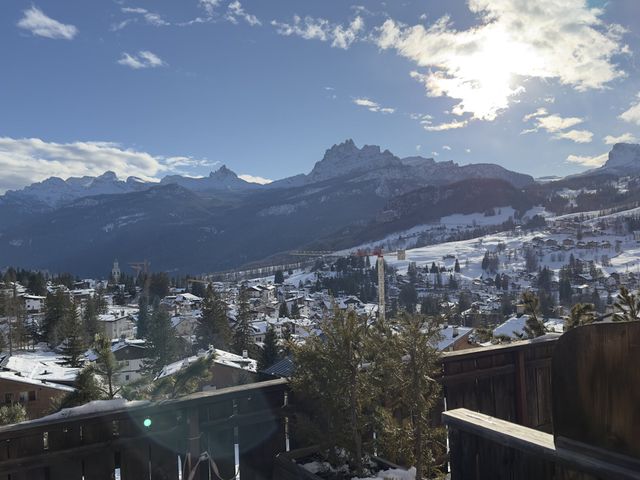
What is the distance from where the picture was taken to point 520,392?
16.1 feet

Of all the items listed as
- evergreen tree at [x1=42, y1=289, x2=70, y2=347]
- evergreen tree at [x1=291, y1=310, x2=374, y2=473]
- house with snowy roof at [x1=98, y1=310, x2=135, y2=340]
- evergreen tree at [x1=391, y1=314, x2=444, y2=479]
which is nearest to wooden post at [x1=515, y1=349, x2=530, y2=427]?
evergreen tree at [x1=391, y1=314, x2=444, y2=479]

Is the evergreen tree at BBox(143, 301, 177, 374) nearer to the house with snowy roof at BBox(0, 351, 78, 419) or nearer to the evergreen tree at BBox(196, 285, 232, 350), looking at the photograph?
the house with snowy roof at BBox(0, 351, 78, 419)

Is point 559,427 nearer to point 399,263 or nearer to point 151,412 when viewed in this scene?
point 151,412

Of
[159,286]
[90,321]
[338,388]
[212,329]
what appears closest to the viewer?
[338,388]

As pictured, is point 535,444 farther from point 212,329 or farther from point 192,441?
point 212,329

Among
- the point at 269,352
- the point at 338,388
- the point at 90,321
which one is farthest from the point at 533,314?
the point at 90,321

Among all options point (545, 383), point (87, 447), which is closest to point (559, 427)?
point (87, 447)

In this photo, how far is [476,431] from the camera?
203 centimetres

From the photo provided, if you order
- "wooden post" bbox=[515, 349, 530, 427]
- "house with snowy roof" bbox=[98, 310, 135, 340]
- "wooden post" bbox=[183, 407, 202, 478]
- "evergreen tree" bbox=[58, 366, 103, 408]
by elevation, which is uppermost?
"wooden post" bbox=[183, 407, 202, 478]

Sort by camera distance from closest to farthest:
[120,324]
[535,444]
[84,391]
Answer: [535,444], [84,391], [120,324]

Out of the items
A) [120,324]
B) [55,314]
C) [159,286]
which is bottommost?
[120,324]

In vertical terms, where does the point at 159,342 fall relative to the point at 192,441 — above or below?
below

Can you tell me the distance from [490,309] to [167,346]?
7860 cm

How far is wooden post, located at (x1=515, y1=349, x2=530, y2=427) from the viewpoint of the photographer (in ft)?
16.0
